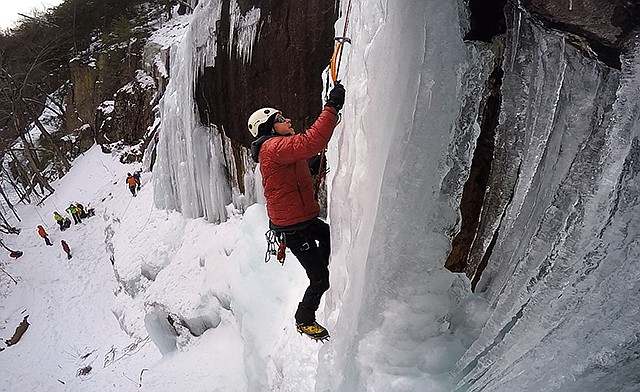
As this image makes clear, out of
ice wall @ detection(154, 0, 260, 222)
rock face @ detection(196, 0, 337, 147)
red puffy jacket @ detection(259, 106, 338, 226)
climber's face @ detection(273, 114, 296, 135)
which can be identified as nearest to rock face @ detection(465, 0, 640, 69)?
red puffy jacket @ detection(259, 106, 338, 226)

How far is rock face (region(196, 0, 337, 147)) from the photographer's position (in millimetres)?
4461

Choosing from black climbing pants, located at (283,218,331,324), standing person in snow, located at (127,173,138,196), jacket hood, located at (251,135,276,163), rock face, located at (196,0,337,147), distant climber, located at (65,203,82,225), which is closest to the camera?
jacket hood, located at (251,135,276,163)

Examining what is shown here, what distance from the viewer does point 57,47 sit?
18641mm

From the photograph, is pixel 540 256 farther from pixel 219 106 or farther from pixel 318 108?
pixel 219 106

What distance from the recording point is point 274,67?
507cm

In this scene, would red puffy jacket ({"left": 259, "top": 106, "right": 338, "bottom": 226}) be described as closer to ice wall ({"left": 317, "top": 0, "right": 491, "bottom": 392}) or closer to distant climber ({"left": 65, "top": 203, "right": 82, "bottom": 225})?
ice wall ({"left": 317, "top": 0, "right": 491, "bottom": 392})

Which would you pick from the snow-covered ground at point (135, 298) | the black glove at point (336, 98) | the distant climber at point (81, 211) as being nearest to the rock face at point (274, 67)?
the snow-covered ground at point (135, 298)

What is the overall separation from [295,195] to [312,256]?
42cm

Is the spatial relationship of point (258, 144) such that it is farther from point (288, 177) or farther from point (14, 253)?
point (14, 253)

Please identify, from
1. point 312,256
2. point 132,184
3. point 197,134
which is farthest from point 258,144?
point 132,184

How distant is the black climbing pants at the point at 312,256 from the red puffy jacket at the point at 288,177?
109 mm

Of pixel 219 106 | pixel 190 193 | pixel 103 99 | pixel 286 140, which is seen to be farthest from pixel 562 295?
pixel 103 99

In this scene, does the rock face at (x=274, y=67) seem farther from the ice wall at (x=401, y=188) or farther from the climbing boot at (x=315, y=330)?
the climbing boot at (x=315, y=330)

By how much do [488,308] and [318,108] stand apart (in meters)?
2.79
